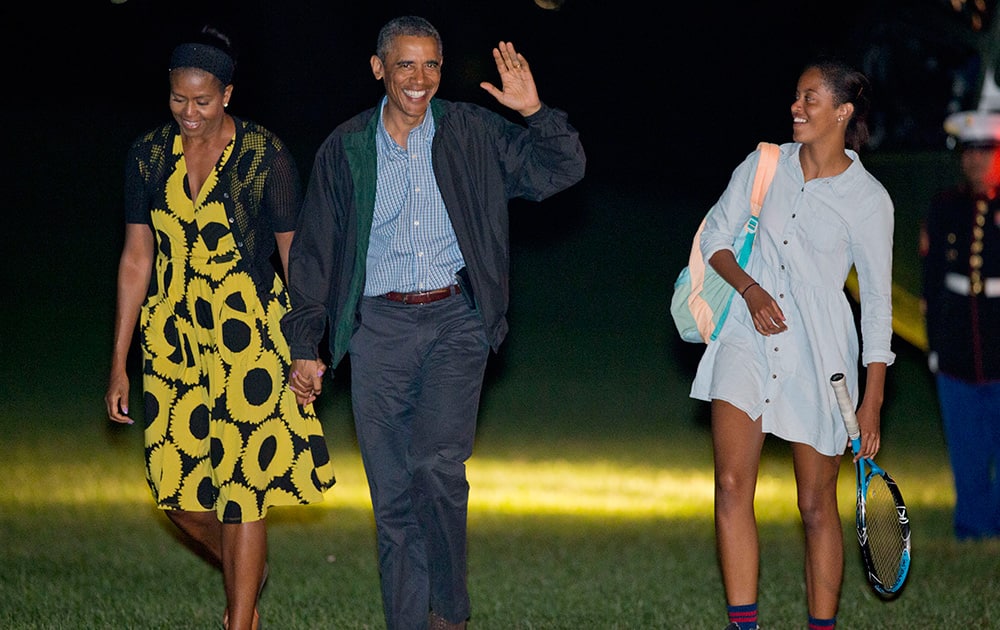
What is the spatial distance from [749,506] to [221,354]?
2040mm

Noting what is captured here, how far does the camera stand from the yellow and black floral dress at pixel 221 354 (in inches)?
243

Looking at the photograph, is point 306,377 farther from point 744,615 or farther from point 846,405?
point 846,405

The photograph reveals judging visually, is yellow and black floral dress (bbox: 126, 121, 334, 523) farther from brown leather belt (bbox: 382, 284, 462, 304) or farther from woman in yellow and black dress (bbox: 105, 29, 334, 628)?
brown leather belt (bbox: 382, 284, 462, 304)

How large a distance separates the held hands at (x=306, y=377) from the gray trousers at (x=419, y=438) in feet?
0.55

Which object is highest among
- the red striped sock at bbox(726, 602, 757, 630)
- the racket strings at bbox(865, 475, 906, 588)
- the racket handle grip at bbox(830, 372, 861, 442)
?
the racket handle grip at bbox(830, 372, 861, 442)

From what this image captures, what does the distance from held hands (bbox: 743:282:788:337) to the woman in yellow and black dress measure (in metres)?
1.71

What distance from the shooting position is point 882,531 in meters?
6.42

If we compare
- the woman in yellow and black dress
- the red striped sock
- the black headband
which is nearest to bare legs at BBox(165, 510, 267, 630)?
the woman in yellow and black dress

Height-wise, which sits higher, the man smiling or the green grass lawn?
the man smiling

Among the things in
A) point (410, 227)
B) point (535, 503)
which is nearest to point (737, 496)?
point (410, 227)

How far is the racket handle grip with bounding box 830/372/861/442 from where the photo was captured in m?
5.98

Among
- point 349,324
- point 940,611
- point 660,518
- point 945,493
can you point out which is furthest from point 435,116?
point 945,493

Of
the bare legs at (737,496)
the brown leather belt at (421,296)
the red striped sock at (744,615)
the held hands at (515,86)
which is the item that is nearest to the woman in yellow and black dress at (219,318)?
the brown leather belt at (421,296)

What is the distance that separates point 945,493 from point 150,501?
4998 mm
